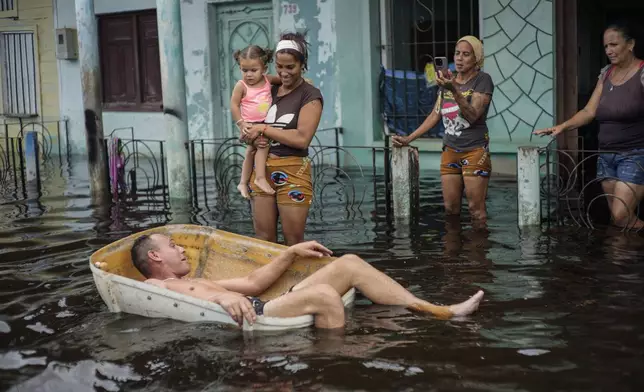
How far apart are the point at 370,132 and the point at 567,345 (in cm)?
901

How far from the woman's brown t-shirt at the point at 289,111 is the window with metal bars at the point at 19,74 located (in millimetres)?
12889

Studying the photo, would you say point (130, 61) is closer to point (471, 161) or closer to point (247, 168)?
point (471, 161)

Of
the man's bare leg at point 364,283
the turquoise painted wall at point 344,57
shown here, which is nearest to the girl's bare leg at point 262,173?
the man's bare leg at point 364,283

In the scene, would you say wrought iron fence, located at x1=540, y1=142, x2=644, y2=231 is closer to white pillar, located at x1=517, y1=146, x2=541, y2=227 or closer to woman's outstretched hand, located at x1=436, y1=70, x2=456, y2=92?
white pillar, located at x1=517, y1=146, x2=541, y2=227

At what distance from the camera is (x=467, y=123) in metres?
8.74

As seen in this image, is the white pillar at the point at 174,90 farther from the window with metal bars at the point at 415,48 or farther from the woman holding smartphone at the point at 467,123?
the window with metal bars at the point at 415,48

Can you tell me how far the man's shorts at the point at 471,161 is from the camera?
880cm

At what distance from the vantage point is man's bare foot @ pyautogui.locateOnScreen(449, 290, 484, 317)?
601cm

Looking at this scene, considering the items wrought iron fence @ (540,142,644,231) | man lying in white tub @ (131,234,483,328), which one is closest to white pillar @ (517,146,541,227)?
wrought iron fence @ (540,142,644,231)

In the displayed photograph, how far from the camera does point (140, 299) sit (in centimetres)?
612

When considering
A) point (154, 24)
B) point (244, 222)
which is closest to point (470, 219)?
point (244, 222)

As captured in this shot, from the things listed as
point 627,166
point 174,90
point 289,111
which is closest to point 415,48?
point 174,90

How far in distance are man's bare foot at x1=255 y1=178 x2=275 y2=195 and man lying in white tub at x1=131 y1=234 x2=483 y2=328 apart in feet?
2.38

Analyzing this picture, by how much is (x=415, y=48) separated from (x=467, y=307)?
8243mm
